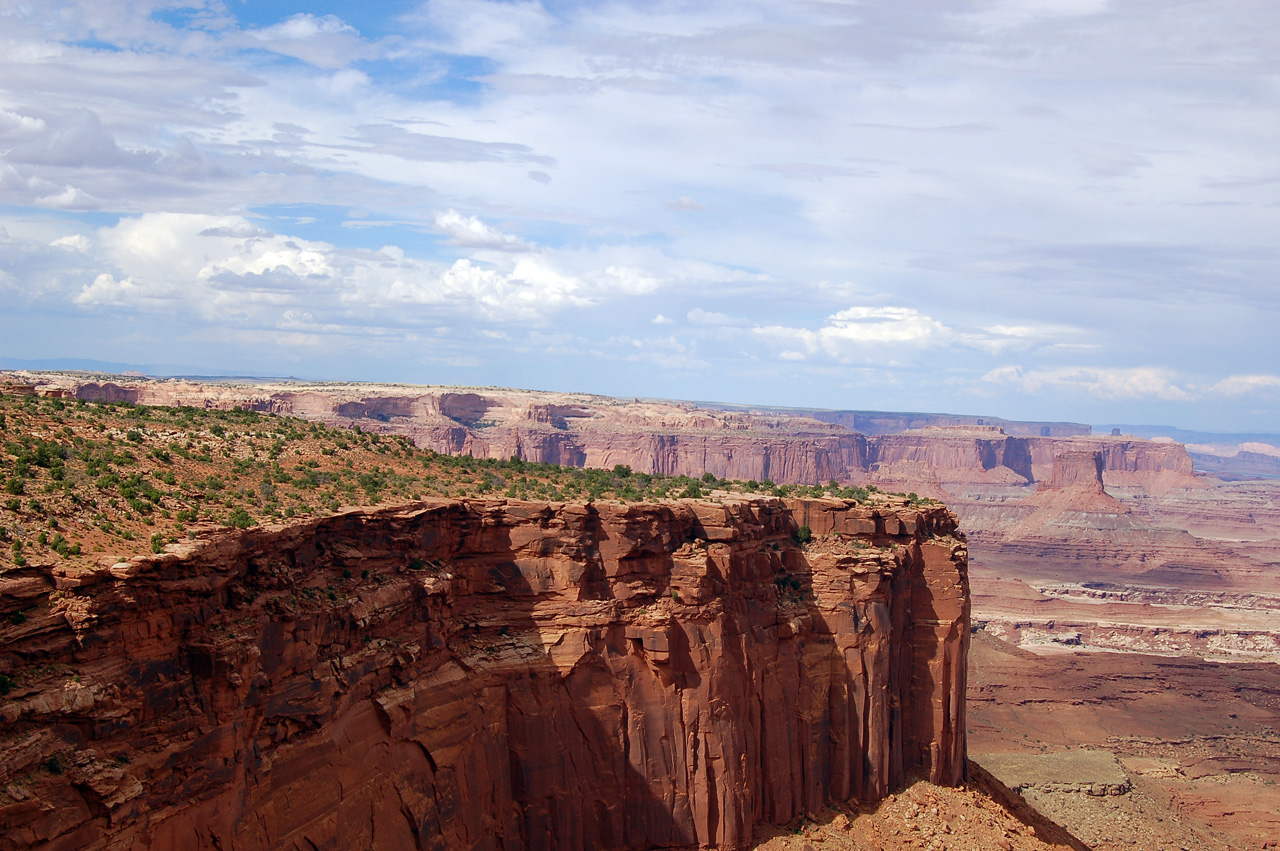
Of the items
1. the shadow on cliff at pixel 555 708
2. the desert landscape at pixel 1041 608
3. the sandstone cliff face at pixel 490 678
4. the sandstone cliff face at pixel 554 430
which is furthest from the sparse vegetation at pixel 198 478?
the sandstone cliff face at pixel 554 430

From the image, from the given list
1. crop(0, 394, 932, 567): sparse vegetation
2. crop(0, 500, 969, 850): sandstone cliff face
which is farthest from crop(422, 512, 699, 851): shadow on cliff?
crop(0, 394, 932, 567): sparse vegetation

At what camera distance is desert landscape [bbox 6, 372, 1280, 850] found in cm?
4322

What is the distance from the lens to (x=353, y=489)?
108 feet

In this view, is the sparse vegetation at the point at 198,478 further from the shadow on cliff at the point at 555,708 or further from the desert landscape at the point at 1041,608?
the shadow on cliff at the point at 555,708

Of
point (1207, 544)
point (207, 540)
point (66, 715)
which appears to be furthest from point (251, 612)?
point (1207, 544)

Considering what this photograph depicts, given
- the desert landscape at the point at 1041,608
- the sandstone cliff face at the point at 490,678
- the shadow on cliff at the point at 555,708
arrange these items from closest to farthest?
the sandstone cliff face at the point at 490,678
the shadow on cliff at the point at 555,708
the desert landscape at the point at 1041,608

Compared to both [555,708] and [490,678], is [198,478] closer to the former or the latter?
[490,678]

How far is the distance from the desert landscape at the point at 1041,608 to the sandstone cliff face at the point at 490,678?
0.83 m

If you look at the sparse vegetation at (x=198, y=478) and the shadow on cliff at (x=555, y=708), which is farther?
the shadow on cliff at (x=555, y=708)

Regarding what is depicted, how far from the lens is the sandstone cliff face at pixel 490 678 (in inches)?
800

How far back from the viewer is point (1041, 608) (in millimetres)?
127750

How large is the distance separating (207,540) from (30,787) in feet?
21.7

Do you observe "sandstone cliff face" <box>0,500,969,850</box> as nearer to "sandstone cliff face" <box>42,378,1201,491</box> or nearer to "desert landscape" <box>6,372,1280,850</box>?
"desert landscape" <box>6,372,1280,850</box>

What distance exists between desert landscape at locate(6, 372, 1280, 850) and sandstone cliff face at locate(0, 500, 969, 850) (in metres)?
0.83
